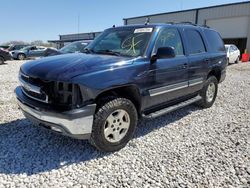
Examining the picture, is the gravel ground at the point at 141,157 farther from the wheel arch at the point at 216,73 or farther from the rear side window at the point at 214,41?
the rear side window at the point at 214,41

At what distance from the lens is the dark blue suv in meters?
3.28

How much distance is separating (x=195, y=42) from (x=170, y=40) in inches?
40.9

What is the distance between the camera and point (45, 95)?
3389 millimetres

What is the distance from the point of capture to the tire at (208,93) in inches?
235

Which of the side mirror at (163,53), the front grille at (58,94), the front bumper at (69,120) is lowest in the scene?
the front bumper at (69,120)

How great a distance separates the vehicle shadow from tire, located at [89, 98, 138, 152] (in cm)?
20

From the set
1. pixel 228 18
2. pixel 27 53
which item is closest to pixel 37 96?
pixel 27 53

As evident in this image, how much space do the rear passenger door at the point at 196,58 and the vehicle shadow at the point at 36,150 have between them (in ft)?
4.64

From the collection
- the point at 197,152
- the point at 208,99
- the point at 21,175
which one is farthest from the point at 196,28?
the point at 21,175

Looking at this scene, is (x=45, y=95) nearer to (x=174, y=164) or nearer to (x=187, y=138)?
(x=174, y=164)

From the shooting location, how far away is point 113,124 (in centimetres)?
375

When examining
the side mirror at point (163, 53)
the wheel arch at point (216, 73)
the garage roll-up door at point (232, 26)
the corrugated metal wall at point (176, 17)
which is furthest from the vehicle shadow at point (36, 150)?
the corrugated metal wall at point (176, 17)

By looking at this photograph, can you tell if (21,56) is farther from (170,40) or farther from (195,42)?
(170,40)

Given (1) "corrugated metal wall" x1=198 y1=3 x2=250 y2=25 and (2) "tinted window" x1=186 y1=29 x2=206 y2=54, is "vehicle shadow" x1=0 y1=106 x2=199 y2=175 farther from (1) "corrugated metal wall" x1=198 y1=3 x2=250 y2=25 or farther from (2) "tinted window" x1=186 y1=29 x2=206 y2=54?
(1) "corrugated metal wall" x1=198 y1=3 x2=250 y2=25
